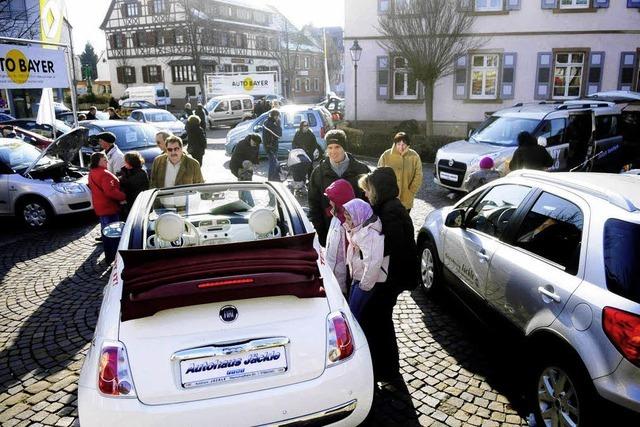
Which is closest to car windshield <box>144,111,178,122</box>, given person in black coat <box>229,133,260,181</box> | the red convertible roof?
person in black coat <box>229,133,260,181</box>

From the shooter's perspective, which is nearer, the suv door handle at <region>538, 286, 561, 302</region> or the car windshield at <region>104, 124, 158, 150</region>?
the suv door handle at <region>538, 286, 561, 302</region>

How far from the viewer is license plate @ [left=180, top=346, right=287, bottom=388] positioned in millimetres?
2457

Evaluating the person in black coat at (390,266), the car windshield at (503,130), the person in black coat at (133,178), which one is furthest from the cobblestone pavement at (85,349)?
the car windshield at (503,130)

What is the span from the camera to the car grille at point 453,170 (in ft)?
33.0

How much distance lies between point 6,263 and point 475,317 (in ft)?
22.2

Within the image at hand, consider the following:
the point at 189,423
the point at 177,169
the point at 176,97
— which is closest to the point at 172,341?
the point at 189,423

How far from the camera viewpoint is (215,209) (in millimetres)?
4309

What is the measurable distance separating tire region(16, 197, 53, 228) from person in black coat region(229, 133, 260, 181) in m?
3.46

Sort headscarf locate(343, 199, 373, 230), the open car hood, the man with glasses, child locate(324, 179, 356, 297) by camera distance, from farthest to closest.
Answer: the open car hood → the man with glasses → child locate(324, 179, 356, 297) → headscarf locate(343, 199, 373, 230)

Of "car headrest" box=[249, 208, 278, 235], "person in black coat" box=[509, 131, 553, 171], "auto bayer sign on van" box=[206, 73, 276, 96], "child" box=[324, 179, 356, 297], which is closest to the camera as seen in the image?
"car headrest" box=[249, 208, 278, 235]

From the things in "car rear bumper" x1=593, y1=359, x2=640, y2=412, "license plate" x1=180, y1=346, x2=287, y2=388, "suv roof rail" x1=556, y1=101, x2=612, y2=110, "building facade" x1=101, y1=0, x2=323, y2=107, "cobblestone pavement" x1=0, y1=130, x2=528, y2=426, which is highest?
"building facade" x1=101, y1=0, x2=323, y2=107

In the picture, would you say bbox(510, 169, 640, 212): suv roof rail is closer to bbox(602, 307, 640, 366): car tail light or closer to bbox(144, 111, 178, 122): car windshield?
bbox(602, 307, 640, 366): car tail light

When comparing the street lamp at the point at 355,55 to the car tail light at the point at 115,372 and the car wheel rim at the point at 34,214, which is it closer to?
the car wheel rim at the point at 34,214

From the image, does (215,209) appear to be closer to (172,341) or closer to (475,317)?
(172,341)
